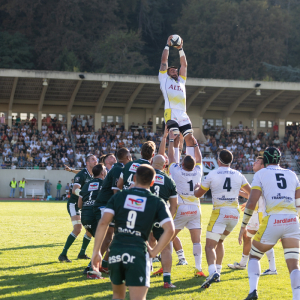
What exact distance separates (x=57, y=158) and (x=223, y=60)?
99.1ft

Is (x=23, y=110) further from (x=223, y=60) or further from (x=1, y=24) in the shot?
(x=223, y=60)

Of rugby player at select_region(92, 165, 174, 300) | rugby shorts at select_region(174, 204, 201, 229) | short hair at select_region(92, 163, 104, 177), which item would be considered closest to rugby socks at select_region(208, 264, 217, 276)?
rugby shorts at select_region(174, 204, 201, 229)

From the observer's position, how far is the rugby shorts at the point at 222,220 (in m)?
7.45

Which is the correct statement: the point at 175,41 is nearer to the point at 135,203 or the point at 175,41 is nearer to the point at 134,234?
the point at 135,203

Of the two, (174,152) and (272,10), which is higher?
(272,10)

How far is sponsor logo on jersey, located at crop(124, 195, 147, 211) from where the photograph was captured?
4.54 metres

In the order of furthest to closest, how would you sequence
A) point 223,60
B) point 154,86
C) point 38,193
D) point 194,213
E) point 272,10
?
point 272,10, point 223,60, point 154,86, point 38,193, point 194,213

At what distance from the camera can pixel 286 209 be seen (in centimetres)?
601

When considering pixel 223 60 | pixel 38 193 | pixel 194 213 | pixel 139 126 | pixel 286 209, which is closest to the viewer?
pixel 286 209

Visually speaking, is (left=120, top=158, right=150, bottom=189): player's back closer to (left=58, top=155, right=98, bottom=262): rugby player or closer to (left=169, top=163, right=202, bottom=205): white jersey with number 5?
(left=169, top=163, right=202, bottom=205): white jersey with number 5

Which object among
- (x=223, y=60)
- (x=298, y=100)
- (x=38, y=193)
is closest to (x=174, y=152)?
(x=38, y=193)

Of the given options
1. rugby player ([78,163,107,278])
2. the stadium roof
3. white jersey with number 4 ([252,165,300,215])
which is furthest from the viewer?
the stadium roof

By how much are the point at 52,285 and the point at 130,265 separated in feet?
10.7

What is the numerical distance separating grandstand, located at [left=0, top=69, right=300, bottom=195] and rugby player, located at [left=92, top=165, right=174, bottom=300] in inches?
1145
